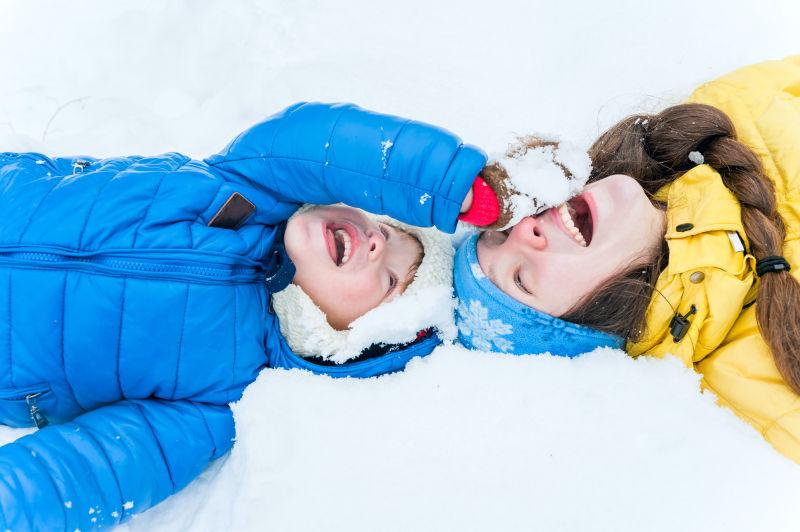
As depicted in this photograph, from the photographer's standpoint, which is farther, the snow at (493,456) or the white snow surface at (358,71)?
the white snow surface at (358,71)

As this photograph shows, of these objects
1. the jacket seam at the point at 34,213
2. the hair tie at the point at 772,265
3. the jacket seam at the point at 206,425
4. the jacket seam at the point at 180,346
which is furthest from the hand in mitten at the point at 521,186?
the jacket seam at the point at 34,213

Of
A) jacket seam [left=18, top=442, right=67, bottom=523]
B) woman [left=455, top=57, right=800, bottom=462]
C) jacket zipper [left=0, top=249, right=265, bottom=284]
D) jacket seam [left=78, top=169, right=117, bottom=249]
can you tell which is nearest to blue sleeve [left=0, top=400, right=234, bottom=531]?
jacket seam [left=18, top=442, right=67, bottom=523]

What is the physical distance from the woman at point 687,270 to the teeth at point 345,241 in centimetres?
37

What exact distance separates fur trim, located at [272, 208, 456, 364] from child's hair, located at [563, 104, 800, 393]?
399mm

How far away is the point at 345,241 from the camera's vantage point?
1.83 metres

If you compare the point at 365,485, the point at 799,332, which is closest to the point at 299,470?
the point at 365,485

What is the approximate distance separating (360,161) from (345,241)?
0.29 meters

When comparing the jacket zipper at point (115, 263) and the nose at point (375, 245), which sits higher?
the jacket zipper at point (115, 263)

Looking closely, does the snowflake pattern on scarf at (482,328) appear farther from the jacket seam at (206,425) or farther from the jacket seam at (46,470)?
the jacket seam at (46,470)

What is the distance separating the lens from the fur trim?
1736mm

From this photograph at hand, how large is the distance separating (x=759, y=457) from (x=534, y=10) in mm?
1946

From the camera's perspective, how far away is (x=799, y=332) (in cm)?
151

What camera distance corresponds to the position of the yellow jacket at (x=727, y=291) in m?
1.59

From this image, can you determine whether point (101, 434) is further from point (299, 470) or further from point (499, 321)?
point (499, 321)
